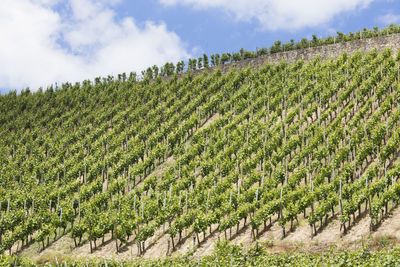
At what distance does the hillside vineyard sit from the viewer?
76.3ft

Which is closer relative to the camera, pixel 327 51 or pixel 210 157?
pixel 210 157

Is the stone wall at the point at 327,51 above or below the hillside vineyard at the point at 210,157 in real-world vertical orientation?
above

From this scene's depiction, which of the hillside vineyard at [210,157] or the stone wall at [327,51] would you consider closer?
the hillside vineyard at [210,157]

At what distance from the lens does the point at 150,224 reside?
23922mm

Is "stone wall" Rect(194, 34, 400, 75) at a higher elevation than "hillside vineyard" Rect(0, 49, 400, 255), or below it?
higher

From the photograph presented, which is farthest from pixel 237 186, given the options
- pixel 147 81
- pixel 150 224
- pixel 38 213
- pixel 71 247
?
pixel 147 81

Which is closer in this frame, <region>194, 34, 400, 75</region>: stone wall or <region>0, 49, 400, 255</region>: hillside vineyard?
<region>0, 49, 400, 255</region>: hillside vineyard

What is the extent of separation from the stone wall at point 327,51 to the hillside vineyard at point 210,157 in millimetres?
1163

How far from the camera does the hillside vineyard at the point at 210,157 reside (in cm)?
2325

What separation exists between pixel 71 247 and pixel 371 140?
19099 mm

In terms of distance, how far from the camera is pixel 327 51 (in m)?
41.5

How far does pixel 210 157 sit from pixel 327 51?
17.9m

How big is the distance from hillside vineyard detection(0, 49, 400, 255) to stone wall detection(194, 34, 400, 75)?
45.8 inches

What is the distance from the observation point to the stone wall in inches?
1513
